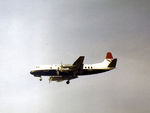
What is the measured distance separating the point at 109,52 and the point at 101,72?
6223mm

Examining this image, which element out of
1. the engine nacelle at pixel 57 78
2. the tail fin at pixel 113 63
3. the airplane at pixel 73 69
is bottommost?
the engine nacelle at pixel 57 78

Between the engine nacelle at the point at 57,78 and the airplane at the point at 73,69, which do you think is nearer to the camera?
the airplane at the point at 73,69

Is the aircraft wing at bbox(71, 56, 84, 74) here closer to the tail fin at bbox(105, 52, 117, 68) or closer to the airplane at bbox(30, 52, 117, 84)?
the airplane at bbox(30, 52, 117, 84)

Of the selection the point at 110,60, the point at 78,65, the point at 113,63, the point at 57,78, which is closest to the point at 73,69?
the point at 78,65

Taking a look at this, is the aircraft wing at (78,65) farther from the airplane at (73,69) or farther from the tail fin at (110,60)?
the tail fin at (110,60)

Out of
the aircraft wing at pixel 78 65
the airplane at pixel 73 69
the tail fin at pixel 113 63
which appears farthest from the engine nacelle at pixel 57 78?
Result: the tail fin at pixel 113 63

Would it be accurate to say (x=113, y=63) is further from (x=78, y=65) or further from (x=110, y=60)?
(x=78, y=65)

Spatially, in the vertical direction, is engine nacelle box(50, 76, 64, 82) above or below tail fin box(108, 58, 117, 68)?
below

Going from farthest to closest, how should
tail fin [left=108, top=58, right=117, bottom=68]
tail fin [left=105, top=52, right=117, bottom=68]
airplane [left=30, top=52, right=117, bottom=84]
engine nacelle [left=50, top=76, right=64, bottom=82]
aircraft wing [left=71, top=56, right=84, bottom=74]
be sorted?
engine nacelle [left=50, top=76, right=64, bottom=82] < tail fin [left=105, top=52, right=117, bottom=68] < tail fin [left=108, top=58, right=117, bottom=68] < airplane [left=30, top=52, right=117, bottom=84] < aircraft wing [left=71, top=56, right=84, bottom=74]

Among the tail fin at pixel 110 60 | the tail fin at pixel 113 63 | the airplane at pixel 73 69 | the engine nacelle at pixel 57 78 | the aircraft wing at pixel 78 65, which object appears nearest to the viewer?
the aircraft wing at pixel 78 65

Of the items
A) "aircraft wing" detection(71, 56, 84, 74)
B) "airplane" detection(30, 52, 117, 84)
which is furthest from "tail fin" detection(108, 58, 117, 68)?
"aircraft wing" detection(71, 56, 84, 74)

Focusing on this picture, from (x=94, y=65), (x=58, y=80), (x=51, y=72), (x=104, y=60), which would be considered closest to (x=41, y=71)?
(x=51, y=72)

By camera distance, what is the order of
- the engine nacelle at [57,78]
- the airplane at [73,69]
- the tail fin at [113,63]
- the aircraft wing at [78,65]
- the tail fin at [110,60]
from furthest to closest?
the engine nacelle at [57,78]
the tail fin at [110,60]
the tail fin at [113,63]
the airplane at [73,69]
the aircraft wing at [78,65]

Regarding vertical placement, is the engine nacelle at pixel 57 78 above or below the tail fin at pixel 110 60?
below
